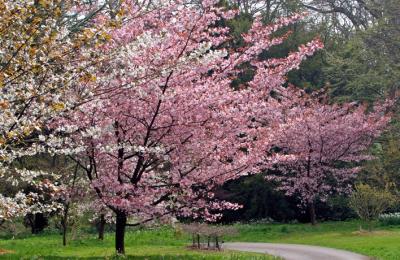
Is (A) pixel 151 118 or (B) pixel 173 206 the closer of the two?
(A) pixel 151 118

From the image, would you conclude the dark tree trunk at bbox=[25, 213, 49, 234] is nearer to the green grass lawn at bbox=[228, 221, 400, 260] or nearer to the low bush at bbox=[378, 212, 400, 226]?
the green grass lawn at bbox=[228, 221, 400, 260]

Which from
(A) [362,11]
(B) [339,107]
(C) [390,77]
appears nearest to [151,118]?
(B) [339,107]

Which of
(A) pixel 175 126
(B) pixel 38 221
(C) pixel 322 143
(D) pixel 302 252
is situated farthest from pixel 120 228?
(B) pixel 38 221

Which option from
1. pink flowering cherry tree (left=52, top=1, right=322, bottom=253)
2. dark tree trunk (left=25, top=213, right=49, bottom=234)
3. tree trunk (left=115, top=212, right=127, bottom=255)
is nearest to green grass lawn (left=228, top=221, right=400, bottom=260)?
pink flowering cherry tree (left=52, top=1, right=322, bottom=253)

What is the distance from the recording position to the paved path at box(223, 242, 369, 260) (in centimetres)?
1609

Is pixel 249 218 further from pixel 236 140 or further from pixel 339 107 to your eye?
pixel 236 140

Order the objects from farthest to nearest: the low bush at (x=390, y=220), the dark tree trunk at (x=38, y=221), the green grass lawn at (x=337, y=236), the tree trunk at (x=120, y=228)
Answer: the dark tree trunk at (x=38, y=221), the low bush at (x=390, y=220), the green grass lawn at (x=337, y=236), the tree trunk at (x=120, y=228)

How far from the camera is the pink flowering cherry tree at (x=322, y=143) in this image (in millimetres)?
27469

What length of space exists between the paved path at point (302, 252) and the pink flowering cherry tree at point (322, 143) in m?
7.71

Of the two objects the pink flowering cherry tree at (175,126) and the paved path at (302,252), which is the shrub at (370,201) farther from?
the pink flowering cherry tree at (175,126)

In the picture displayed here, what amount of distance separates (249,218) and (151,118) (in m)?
21.1

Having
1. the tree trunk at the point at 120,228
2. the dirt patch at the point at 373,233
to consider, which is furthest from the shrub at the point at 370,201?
the tree trunk at the point at 120,228

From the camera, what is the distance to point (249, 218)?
103 ft

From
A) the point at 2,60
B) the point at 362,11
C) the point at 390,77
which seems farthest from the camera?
the point at 362,11
